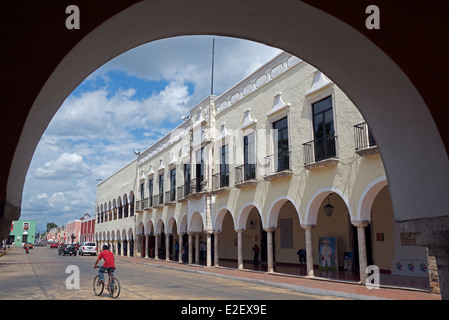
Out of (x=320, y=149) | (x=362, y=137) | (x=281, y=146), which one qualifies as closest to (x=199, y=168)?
(x=281, y=146)

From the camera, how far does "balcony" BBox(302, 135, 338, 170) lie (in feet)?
47.3

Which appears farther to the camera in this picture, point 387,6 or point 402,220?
point 402,220

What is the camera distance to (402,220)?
3.61 meters

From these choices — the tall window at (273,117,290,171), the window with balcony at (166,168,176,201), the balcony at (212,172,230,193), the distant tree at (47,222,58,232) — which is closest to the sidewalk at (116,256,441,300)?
the tall window at (273,117,290,171)

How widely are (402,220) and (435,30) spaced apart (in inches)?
64.9

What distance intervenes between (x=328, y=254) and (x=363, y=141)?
6056 millimetres

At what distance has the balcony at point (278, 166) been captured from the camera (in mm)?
16558

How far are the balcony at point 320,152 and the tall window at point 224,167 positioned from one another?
20.6 ft

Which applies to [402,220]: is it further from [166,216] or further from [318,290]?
[166,216]

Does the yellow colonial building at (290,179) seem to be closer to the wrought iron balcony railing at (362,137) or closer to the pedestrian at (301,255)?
the wrought iron balcony railing at (362,137)

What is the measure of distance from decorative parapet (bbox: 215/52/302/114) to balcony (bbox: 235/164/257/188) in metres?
3.65

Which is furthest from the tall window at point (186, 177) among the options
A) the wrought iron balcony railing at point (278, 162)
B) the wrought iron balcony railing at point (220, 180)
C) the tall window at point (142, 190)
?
the tall window at point (142, 190)

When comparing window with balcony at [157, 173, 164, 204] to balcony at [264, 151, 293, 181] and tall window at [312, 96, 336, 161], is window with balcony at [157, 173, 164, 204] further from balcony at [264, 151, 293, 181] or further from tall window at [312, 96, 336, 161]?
tall window at [312, 96, 336, 161]
